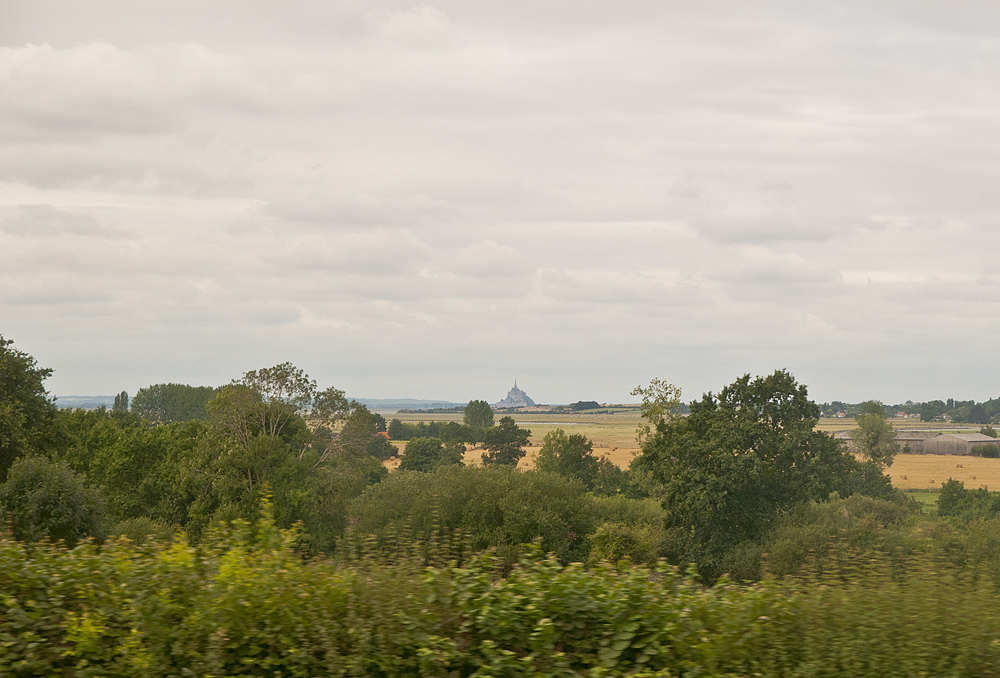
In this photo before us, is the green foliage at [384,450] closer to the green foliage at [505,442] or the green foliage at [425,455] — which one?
the green foliage at [425,455]

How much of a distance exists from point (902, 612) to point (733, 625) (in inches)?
54.4

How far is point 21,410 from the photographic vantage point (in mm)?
34719

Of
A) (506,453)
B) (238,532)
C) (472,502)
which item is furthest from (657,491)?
(506,453)

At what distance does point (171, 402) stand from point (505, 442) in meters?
55.9

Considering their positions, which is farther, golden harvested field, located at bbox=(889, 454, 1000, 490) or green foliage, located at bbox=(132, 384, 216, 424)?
green foliage, located at bbox=(132, 384, 216, 424)

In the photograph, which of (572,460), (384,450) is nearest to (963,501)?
(572,460)

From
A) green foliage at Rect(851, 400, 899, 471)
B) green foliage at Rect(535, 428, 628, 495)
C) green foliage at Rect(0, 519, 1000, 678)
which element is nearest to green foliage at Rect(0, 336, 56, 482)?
green foliage at Rect(0, 519, 1000, 678)

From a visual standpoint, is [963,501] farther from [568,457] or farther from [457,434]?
[457,434]

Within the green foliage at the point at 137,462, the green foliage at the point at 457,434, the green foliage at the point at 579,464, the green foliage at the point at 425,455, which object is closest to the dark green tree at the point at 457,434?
the green foliage at the point at 457,434

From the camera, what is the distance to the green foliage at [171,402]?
12062 cm

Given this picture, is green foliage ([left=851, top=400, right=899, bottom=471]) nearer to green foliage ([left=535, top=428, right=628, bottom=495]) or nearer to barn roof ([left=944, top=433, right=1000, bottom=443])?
barn roof ([left=944, top=433, right=1000, bottom=443])

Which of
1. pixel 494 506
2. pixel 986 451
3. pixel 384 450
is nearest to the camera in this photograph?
pixel 494 506

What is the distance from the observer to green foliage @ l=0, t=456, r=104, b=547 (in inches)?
1021

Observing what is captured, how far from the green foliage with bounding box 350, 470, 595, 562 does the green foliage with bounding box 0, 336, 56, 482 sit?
15.7 m
